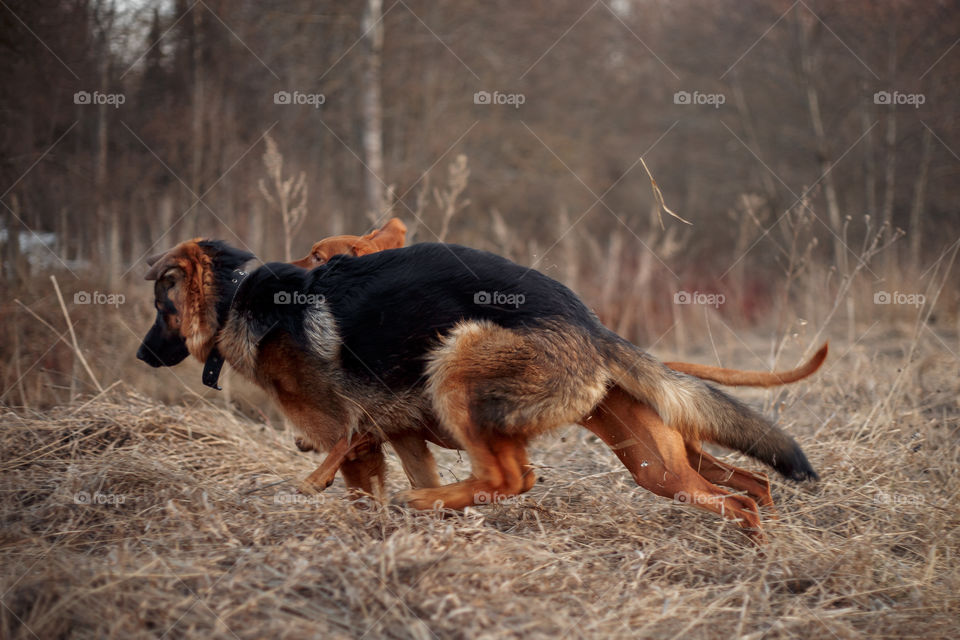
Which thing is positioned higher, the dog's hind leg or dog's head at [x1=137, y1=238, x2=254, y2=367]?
dog's head at [x1=137, y1=238, x2=254, y2=367]

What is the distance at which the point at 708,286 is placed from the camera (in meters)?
12.4

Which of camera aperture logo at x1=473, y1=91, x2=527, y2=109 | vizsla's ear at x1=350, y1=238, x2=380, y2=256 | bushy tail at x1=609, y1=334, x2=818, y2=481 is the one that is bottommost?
bushy tail at x1=609, y1=334, x2=818, y2=481

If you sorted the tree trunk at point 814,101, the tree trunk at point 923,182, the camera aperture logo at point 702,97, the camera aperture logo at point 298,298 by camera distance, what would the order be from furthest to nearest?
1. the tree trunk at point 814,101
2. the tree trunk at point 923,182
3. the camera aperture logo at point 702,97
4. the camera aperture logo at point 298,298

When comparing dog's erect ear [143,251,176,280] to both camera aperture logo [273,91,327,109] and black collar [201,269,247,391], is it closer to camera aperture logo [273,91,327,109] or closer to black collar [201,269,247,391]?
black collar [201,269,247,391]

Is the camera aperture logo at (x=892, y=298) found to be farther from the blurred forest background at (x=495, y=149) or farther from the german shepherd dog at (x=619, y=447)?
the german shepherd dog at (x=619, y=447)

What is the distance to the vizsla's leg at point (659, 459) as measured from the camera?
3.36 meters

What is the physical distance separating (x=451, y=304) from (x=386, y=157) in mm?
10617

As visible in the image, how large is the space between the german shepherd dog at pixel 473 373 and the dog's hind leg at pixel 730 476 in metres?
0.03

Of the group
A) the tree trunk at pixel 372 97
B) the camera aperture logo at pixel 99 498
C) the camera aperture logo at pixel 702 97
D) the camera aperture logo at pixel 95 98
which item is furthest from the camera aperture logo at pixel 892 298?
the camera aperture logo at pixel 95 98

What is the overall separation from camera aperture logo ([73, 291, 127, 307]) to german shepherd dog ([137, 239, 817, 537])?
3054mm

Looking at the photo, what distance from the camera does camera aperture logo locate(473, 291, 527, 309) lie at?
11.3 feet

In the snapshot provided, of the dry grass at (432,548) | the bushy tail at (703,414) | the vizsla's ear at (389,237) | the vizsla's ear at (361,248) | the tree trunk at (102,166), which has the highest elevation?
the tree trunk at (102,166)

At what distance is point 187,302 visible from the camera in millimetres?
3850

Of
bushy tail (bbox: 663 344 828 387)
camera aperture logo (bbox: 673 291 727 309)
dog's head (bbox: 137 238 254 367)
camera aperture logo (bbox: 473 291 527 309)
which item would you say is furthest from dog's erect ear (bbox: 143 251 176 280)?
camera aperture logo (bbox: 673 291 727 309)
